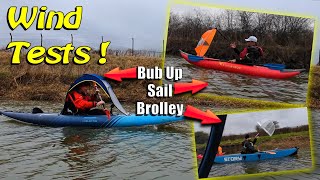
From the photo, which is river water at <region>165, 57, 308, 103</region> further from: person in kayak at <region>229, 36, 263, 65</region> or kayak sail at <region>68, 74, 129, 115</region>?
kayak sail at <region>68, 74, 129, 115</region>

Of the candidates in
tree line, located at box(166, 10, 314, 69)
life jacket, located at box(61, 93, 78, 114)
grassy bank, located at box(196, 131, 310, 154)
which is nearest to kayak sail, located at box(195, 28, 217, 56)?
tree line, located at box(166, 10, 314, 69)

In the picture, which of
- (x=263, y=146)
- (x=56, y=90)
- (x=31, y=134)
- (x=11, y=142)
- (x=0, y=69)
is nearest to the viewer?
(x=263, y=146)

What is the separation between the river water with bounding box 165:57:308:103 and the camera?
511cm

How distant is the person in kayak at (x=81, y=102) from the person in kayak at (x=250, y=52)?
21.0 ft

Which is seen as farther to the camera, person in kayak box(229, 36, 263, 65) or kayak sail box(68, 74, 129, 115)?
kayak sail box(68, 74, 129, 115)

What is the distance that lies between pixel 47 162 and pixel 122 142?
92.1 inches

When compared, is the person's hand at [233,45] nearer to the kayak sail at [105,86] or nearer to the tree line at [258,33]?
the tree line at [258,33]

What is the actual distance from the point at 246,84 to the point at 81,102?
6.45m

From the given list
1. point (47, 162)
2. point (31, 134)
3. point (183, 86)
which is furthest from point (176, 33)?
point (31, 134)

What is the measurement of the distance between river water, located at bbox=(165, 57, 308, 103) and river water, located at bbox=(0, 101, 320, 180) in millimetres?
919

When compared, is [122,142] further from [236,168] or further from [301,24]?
[301,24]

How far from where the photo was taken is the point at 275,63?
16.3ft

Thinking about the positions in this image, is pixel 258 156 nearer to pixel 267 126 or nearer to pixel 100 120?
pixel 267 126

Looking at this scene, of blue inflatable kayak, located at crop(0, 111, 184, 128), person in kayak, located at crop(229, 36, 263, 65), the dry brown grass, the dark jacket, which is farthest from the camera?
the dry brown grass
